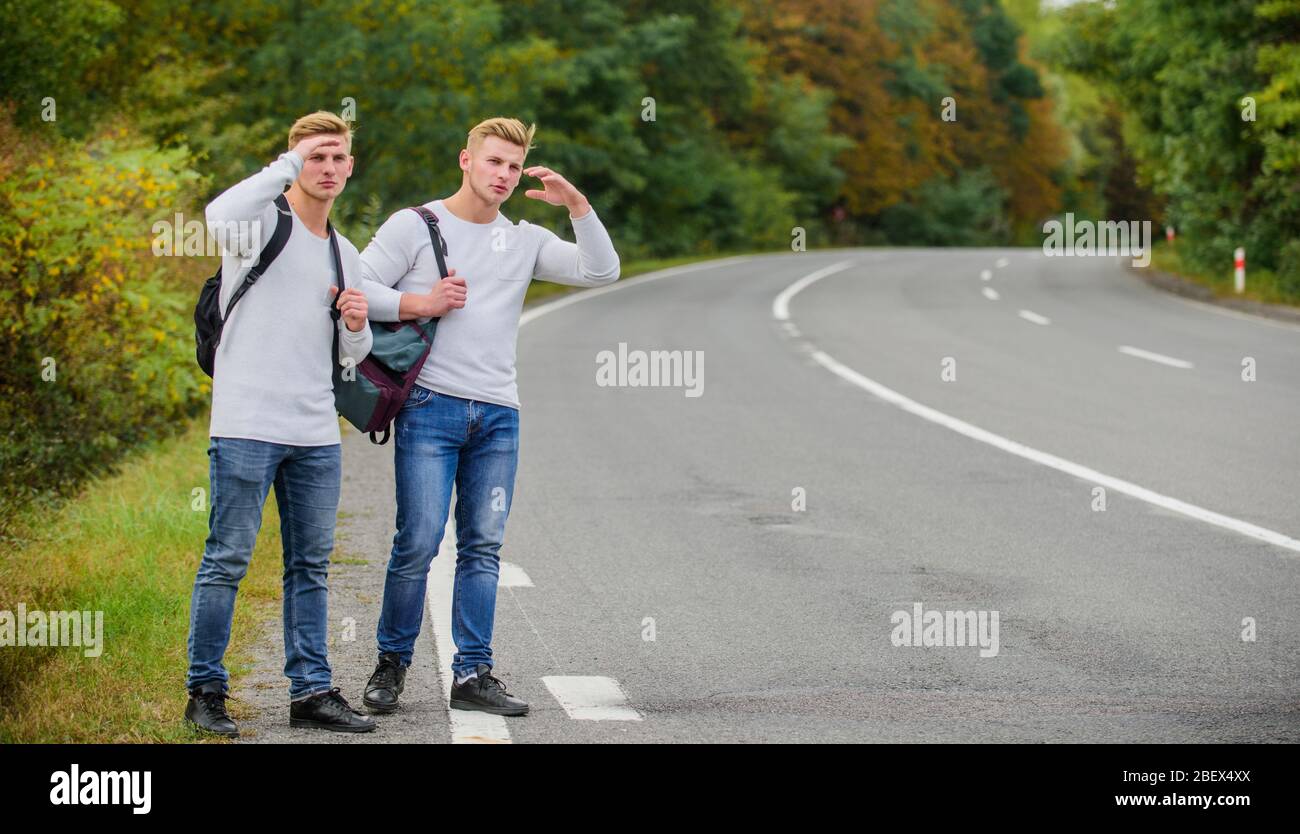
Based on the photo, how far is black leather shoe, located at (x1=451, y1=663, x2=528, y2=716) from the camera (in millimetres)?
5426

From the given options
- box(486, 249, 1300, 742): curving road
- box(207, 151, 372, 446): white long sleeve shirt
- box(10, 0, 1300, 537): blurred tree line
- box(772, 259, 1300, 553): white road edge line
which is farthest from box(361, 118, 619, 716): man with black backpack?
box(10, 0, 1300, 537): blurred tree line

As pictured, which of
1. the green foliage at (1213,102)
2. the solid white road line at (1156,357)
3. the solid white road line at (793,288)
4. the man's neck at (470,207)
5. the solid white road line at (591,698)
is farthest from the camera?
the solid white road line at (793,288)

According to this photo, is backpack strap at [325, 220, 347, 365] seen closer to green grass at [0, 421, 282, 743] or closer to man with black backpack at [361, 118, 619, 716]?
man with black backpack at [361, 118, 619, 716]

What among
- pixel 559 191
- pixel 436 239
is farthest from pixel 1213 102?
pixel 436 239

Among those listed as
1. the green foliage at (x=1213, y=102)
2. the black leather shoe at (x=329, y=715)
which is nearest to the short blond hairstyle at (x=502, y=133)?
the black leather shoe at (x=329, y=715)

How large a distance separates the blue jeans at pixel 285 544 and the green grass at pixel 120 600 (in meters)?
0.33

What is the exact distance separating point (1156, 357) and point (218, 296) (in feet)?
47.7

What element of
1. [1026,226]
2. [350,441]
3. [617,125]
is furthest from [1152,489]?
[1026,226]

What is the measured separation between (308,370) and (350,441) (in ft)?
25.5

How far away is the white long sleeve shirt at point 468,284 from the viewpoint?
5469 millimetres

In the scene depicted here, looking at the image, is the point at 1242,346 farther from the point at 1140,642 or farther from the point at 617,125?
the point at 617,125

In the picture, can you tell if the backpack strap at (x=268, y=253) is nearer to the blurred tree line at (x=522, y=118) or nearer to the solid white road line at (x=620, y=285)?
Answer: the blurred tree line at (x=522, y=118)

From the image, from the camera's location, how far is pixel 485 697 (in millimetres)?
5457

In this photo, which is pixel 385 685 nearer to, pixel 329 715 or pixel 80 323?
pixel 329 715
